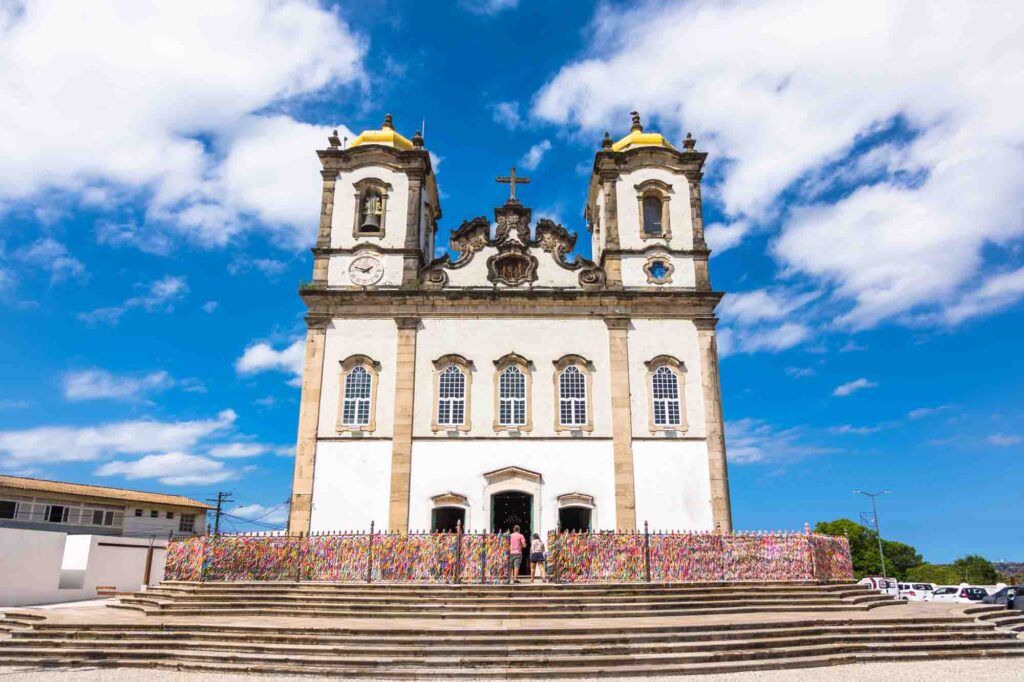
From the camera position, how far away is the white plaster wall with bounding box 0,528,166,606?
20.1 m

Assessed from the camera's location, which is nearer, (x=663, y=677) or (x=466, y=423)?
(x=663, y=677)

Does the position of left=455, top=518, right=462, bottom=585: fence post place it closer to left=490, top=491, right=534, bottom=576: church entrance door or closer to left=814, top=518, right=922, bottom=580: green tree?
left=490, top=491, right=534, bottom=576: church entrance door

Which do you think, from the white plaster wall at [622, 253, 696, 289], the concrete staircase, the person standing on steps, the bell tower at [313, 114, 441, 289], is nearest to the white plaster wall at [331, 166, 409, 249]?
the bell tower at [313, 114, 441, 289]

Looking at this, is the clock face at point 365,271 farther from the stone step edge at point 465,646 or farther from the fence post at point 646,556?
the stone step edge at point 465,646

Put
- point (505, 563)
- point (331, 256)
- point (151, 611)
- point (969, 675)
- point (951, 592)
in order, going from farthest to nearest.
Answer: point (951, 592) → point (331, 256) → point (505, 563) → point (151, 611) → point (969, 675)

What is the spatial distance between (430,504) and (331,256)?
892 centimetres

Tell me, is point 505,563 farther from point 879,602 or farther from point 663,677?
point 879,602

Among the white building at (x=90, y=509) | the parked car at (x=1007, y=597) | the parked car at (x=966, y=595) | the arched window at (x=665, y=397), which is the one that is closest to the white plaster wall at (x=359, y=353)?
the arched window at (x=665, y=397)

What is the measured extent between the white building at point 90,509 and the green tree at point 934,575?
51465mm

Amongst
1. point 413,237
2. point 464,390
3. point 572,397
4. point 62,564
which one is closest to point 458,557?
point 464,390

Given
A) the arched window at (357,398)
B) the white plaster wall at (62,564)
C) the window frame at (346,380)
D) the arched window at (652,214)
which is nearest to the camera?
the white plaster wall at (62,564)

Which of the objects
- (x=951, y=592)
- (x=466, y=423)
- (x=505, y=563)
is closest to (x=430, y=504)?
(x=466, y=423)

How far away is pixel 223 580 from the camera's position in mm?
16547

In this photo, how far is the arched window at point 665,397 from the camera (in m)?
21.8
